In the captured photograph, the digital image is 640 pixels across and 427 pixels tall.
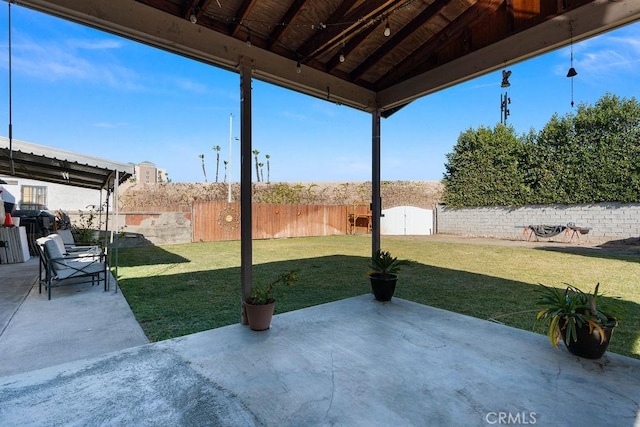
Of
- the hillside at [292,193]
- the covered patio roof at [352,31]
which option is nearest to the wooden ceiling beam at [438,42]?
the covered patio roof at [352,31]

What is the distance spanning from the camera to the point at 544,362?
6.96 ft

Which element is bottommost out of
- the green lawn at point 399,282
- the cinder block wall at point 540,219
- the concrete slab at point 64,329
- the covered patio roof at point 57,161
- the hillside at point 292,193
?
the concrete slab at point 64,329

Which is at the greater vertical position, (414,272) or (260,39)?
(260,39)

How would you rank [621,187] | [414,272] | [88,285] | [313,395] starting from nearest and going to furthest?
1. [313,395]
2. [88,285]
3. [414,272]
4. [621,187]

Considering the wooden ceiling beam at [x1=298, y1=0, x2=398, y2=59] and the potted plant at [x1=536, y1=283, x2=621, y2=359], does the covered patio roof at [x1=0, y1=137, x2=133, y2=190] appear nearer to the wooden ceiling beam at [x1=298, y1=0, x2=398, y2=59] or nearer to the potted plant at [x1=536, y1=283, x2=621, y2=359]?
the wooden ceiling beam at [x1=298, y1=0, x2=398, y2=59]

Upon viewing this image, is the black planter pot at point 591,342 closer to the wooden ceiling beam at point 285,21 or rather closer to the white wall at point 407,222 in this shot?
the wooden ceiling beam at point 285,21

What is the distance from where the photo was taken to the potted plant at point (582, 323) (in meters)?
2.10

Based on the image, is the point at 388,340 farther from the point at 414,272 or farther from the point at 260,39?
the point at 414,272

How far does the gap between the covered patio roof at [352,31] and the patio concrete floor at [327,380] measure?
90.5 inches

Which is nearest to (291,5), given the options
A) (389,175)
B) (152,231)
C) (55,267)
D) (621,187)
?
(55,267)

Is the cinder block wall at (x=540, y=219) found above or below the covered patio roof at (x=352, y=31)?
below

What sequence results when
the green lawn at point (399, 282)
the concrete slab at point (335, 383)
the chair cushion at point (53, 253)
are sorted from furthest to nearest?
the chair cushion at point (53, 253), the green lawn at point (399, 282), the concrete slab at point (335, 383)

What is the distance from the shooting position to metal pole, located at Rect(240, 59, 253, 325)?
2781 millimetres

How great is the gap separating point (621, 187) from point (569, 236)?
6.69 ft
